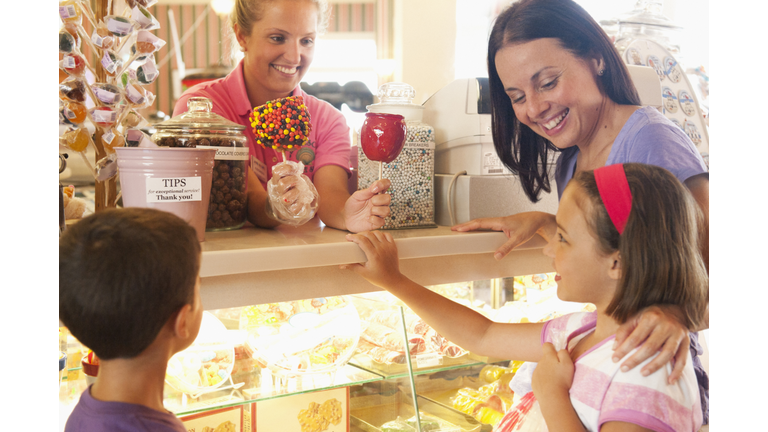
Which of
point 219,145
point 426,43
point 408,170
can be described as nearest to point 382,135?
point 408,170

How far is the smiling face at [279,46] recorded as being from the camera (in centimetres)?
130

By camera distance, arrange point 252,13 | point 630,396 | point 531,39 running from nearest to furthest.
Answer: point 630,396
point 531,39
point 252,13

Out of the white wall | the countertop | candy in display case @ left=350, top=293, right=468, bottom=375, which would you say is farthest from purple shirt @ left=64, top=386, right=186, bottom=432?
the white wall

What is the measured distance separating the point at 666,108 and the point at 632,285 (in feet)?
2.41

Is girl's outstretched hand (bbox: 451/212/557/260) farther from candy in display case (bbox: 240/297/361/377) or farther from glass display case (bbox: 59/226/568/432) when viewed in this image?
candy in display case (bbox: 240/297/361/377)

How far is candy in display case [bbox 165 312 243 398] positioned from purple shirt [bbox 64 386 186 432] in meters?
0.28

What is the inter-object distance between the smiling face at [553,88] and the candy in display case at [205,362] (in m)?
0.75

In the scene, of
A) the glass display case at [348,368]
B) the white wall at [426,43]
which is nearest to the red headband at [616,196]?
the glass display case at [348,368]

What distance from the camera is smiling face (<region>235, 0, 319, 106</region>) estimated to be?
A: 130 centimetres

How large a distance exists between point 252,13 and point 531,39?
655 mm

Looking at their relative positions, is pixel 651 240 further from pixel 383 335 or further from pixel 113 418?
pixel 113 418

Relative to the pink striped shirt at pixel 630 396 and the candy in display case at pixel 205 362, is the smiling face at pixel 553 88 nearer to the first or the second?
the pink striped shirt at pixel 630 396

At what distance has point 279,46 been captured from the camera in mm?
1324

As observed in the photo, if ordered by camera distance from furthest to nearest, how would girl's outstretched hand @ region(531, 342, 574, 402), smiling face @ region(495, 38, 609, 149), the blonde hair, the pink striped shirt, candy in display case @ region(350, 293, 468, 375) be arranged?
1. the blonde hair
2. candy in display case @ region(350, 293, 468, 375)
3. smiling face @ region(495, 38, 609, 149)
4. girl's outstretched hand @ region(531, 342, 574, 402)
5. the pink striped shirt
